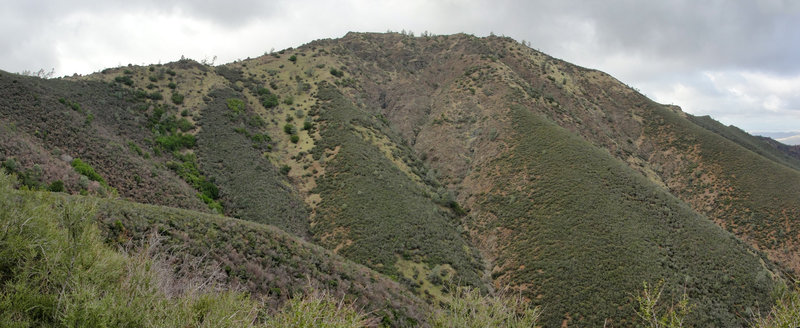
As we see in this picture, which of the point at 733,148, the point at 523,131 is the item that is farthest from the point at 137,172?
the point at 733,148

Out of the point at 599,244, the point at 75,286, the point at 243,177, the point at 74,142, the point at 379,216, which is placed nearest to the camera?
the point at 75,286

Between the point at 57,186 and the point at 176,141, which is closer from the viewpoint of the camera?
the point at 57,186

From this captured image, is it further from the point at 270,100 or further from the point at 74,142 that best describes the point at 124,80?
the point at 74,142

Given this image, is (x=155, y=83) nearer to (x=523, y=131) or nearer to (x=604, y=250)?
(x=523, y=131)

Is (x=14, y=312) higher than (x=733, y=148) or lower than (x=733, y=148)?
lower

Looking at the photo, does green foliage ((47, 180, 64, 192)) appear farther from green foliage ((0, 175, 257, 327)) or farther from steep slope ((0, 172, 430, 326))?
green foliage ((0, 175, 257, 327))

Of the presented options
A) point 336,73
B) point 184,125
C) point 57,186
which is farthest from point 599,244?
point 336,73

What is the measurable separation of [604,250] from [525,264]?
5.40 m

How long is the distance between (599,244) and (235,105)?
4018 cm

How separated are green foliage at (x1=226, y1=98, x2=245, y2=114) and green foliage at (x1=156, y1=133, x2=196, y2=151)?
739 centimetres

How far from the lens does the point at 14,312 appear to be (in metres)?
6.21

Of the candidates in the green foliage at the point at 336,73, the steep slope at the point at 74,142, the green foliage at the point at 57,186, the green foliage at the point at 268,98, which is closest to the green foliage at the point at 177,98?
the steep slope at the point at 74,142

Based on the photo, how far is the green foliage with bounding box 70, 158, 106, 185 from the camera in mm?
23234

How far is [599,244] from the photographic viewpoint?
27484mm
